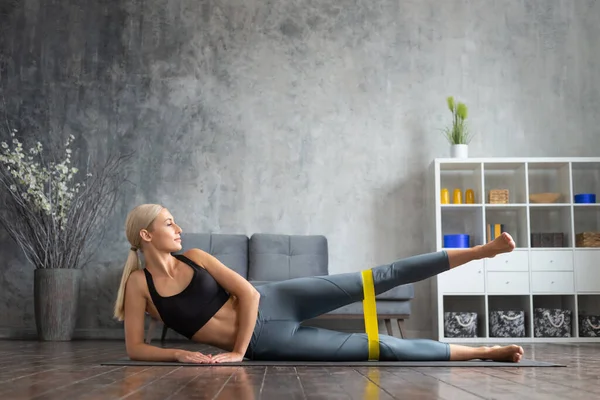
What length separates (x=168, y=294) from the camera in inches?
116

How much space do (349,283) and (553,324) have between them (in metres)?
3.45

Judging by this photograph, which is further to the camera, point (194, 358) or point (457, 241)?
point (457, 241)

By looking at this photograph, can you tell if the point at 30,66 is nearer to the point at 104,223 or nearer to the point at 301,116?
the point at 104,223

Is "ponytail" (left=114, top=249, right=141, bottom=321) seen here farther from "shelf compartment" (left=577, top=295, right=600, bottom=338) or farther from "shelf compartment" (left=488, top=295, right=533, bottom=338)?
"shelf compartment" (left=577, top=295, right=600, bottom=338)

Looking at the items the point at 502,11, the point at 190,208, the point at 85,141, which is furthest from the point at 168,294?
the point at 502,11

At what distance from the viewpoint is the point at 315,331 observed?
3105 millimetres

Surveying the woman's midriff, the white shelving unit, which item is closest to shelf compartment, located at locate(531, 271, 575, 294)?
the white shelving unit

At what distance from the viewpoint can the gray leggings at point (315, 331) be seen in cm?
296

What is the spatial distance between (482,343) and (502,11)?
3.06 metres

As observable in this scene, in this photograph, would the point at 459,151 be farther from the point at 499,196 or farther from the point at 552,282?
the point at 552,282

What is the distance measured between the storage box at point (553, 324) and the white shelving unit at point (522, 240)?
0.05 meters

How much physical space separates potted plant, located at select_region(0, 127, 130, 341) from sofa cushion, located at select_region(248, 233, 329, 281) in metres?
1.42

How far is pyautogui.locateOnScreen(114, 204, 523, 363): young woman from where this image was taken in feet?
9.61

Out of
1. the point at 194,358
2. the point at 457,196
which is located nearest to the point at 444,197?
the point at 457,196
